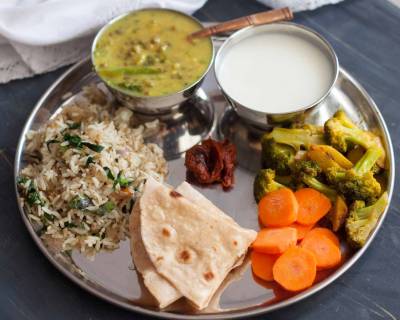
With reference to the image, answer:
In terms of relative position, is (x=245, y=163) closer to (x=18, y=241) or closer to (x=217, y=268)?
(x=217, y=268)

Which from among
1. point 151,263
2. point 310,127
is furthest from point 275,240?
point 310,127

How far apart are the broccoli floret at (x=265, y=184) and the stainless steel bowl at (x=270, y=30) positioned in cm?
35

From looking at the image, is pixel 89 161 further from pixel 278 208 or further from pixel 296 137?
pixel 296 137

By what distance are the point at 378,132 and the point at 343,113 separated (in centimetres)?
27

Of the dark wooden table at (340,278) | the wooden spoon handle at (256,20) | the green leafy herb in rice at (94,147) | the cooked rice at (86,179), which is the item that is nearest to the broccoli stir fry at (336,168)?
the dark wooden table at (340,278)

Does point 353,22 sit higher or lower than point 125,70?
lower

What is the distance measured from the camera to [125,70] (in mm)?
→ 3902

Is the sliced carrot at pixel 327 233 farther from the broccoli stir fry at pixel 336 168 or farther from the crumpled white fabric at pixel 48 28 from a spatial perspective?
the crumpled white fabric at pixel 48 28

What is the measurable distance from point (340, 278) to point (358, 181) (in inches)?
22.1

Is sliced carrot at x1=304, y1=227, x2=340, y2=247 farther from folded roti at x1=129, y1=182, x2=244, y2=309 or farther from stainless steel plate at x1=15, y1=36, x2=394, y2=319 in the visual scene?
folded roti at x1=129, y1=182, x2=244, y2=309

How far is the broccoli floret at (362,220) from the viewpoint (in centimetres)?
333

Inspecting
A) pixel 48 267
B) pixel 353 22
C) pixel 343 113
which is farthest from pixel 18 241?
pixel 353 22

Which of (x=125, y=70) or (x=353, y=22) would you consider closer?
(x=125, y=70)

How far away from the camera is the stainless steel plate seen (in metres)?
3.23
